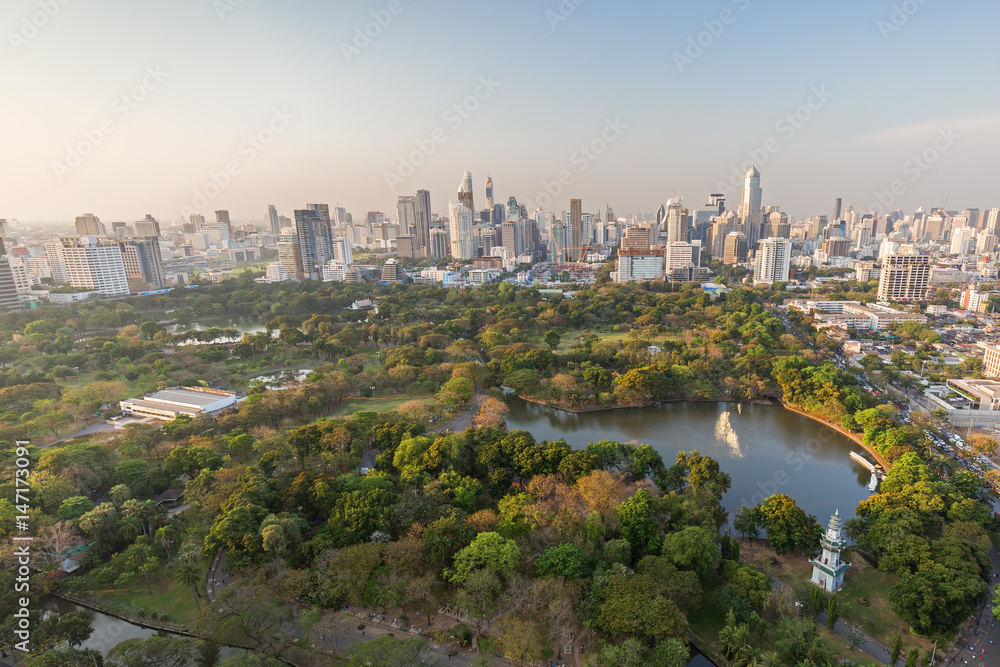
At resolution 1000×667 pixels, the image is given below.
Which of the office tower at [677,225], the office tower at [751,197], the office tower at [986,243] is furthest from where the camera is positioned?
the office tower at [751,197]

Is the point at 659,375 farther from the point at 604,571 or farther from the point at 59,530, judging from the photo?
the point at 59,530

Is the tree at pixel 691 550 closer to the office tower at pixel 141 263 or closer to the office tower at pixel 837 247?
the office tower at pixel 141 263

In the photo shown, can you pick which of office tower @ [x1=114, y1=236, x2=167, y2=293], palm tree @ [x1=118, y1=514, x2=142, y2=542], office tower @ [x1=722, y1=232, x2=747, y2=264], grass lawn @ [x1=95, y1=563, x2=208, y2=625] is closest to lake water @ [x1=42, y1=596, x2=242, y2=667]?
grass lawn @ [x1=95, y1=563, x2=208, y2=625]

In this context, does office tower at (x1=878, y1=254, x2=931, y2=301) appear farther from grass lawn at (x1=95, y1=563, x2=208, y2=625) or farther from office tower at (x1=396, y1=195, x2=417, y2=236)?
office tower at (x1=396, y1=195, x2=417, y2=236)

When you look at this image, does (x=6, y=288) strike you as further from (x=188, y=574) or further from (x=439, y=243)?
(x=439, y=243)

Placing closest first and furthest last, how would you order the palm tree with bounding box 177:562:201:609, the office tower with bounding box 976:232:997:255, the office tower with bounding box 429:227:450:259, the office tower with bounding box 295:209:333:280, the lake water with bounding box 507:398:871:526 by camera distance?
the palm tree with bounding box 177:562:201:609, the lake water with bounding box 507:398:871:526, the office tower with bounding box 295:209:333:280, the office tower with bounding box 976:232:997:255, the office tower with bounding box 429:227:450:259

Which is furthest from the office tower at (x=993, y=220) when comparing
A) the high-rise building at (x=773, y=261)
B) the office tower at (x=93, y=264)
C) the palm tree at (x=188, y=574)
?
the office tower at (x=93, y=264)
